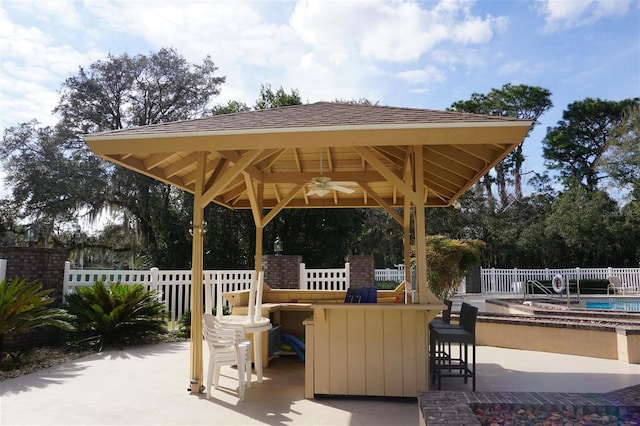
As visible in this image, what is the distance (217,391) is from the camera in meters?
4.93

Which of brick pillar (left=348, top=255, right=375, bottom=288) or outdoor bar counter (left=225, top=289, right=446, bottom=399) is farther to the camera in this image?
brick pillar (left=348, top=255, right=375, bottom=288)

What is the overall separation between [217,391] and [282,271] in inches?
255

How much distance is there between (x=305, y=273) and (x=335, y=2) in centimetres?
653

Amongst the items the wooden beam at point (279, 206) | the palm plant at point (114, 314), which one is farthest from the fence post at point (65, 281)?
the wooden beam at point (279, 206)

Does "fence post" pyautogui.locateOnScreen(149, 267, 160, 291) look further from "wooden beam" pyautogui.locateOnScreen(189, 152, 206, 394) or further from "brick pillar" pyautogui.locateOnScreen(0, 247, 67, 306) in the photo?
"wooden beam" pyautogui.locateOnScreen(189, 152, 206, 394)

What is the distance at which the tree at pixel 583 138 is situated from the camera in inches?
1144

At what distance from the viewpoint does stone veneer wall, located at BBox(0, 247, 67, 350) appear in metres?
7.00

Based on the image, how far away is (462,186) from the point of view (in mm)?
7512

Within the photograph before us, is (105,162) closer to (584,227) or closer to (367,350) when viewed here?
(367,350)

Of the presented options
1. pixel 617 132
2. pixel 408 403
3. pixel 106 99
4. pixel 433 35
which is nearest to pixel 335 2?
pixel 433 35

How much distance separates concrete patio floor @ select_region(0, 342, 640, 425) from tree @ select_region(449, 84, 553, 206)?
24.7 metres

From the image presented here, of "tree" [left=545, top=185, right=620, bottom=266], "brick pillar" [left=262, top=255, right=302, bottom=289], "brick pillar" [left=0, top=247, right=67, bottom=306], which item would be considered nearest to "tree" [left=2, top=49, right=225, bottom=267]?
"brick pillar" [left=262, top=255, right=302, bottom=289]

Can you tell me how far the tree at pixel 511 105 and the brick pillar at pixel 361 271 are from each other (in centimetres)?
2057

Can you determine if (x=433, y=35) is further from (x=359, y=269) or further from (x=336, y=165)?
(x=359, y=269)
